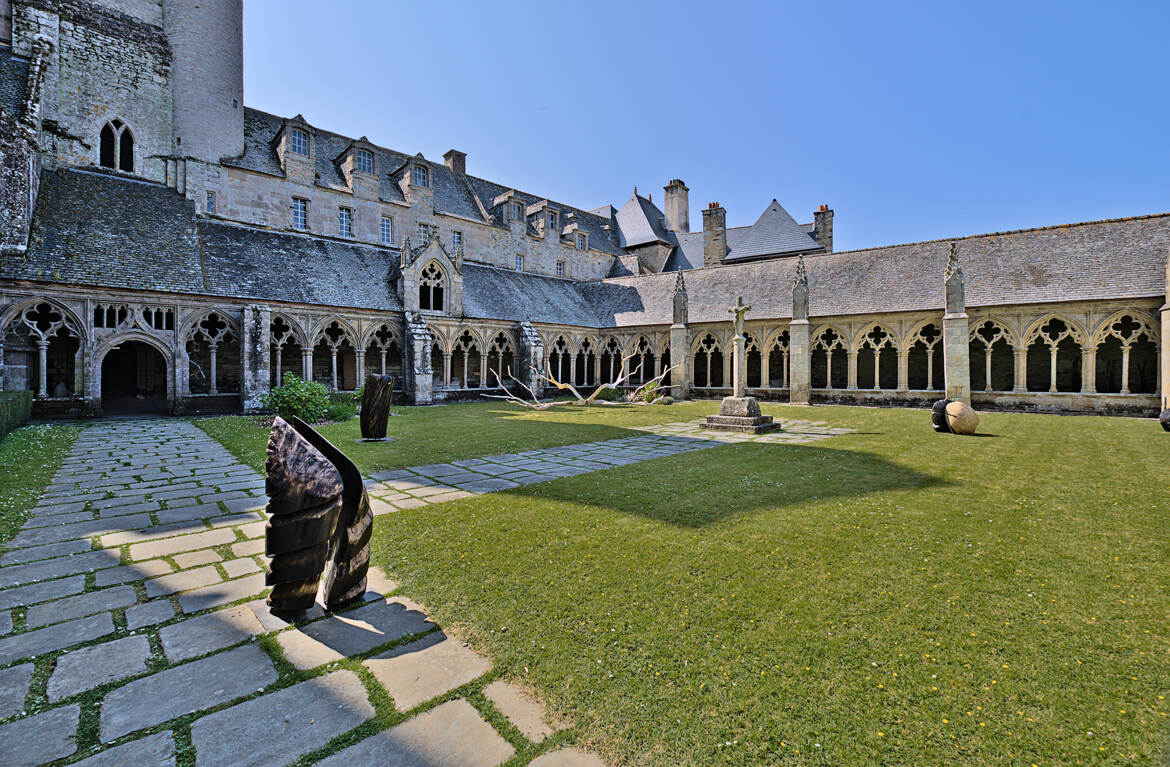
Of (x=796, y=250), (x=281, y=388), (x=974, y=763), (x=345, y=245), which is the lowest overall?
(x=974, y=763)

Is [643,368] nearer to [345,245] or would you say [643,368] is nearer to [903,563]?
[345,245]

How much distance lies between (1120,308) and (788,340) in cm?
1048

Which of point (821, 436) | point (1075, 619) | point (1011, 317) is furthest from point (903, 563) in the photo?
point (1011, 317)

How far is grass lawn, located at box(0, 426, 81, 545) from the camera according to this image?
5184 mm

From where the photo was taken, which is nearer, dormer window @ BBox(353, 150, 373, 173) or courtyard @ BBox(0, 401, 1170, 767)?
courtyard @ BBox(0, 401, 1170, 767)

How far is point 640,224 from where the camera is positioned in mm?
38469

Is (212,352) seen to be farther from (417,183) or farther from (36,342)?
(417,183)

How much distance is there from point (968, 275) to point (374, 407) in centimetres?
2215

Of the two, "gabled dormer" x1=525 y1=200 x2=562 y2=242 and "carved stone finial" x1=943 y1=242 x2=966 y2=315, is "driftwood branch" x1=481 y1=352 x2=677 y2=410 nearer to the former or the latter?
"carved stone finial" x1=943 y1=242 x2=966 y2=315

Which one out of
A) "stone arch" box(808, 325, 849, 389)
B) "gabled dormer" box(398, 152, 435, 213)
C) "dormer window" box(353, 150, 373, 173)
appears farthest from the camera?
"gabled dormer" box(398, 152, 435, 213)

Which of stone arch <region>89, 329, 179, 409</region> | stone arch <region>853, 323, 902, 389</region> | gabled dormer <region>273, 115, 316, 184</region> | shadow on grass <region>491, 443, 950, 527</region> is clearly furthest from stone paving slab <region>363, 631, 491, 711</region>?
gabled dormer <region>273, 115, 316, 184</region>

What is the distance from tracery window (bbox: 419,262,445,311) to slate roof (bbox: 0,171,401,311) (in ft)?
4.34

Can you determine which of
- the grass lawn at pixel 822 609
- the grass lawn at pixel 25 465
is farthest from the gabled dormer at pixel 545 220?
the grass lawn at pixel 822 609

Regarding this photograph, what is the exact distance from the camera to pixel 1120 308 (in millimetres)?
16484
